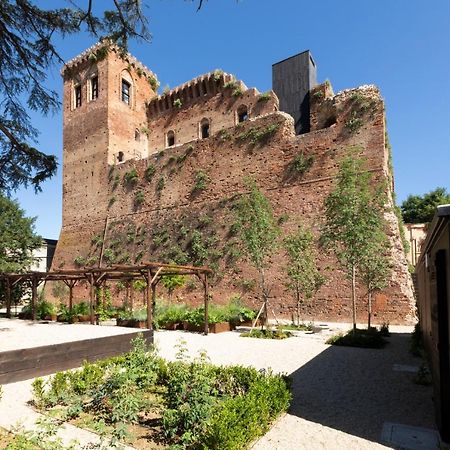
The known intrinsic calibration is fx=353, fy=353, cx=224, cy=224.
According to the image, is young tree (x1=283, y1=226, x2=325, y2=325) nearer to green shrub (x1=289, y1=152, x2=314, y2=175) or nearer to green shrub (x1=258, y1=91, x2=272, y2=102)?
green shrub (x1=289, y1=152, x2=314, y2=175)

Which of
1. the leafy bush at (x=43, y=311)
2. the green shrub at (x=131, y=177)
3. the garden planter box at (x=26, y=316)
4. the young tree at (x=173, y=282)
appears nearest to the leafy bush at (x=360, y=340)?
the young tree at (x=173, y=282)

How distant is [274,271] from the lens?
16031 millimetres

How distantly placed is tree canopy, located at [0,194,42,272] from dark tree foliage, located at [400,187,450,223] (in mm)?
32981

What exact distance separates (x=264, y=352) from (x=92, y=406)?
451 cm

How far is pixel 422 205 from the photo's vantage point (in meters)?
34.4

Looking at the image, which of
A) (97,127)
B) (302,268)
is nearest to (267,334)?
(302,268)

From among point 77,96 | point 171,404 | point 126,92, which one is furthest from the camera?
point 77,96

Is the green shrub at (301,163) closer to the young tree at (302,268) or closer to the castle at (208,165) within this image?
the castle at (208,165)

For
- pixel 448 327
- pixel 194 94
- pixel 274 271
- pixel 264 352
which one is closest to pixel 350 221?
pixel 264 352

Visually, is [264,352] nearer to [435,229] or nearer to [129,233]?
[435,229]

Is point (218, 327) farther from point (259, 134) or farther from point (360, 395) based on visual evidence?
point (259, 134)

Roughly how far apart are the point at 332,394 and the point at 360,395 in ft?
1.30

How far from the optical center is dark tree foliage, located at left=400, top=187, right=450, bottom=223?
108 feet

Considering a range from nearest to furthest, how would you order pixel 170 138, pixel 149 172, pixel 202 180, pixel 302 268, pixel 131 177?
pixel 302 268
pixel 202 180
pixel 149 172
pixel 131 177
pixel 170 138
